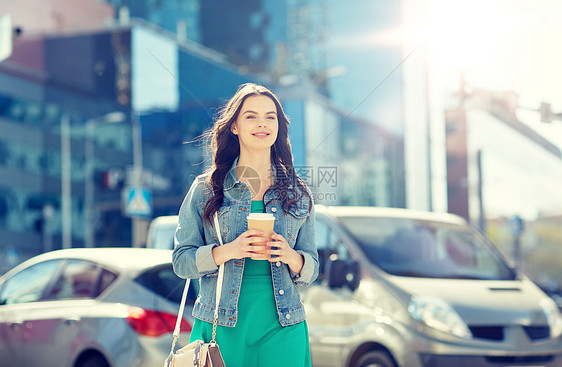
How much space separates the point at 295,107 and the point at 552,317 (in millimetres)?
24801

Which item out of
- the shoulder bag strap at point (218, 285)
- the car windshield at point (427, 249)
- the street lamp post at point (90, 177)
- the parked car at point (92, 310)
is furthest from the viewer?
the street lamp post at point (90, 177)

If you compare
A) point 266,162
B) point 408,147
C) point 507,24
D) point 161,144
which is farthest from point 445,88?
point 161,144

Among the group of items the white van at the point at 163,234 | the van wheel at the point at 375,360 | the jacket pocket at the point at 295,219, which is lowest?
the van wheel at the point at 375,360

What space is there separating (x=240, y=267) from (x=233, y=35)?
52.2m

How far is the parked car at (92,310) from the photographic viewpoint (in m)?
4.77

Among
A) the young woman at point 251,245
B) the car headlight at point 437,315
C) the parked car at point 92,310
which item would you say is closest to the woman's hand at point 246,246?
the young woman at point 251,245

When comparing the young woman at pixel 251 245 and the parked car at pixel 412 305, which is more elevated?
the young woman at pixel 251 245

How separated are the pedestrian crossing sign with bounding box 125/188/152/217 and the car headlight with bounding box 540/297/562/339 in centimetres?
779

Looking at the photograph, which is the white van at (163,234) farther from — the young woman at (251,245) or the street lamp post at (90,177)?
the street lamp post at (90,177)

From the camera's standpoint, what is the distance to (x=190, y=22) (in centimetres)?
5528

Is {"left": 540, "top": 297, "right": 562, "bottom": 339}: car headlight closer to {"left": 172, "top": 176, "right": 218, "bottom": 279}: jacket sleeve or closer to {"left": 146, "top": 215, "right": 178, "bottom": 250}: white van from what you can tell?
{"left": 146, "top": 215, "right": 178, "bottom": 250}: white van

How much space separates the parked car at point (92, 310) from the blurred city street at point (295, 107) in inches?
2.2

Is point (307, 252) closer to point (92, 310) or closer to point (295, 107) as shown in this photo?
point (92, 310)

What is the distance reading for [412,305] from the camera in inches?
222
